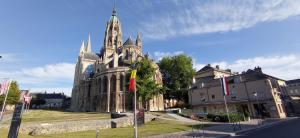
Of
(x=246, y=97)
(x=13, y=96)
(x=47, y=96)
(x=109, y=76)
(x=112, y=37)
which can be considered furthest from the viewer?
(x=47, y=96)

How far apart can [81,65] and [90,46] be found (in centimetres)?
2028

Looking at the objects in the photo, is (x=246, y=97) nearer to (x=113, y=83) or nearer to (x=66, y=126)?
(x=66, y=126)

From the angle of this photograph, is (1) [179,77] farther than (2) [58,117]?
Yes

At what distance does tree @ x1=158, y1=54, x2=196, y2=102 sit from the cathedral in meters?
4.28

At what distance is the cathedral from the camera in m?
60.3

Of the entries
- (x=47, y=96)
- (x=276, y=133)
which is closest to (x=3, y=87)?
(x=276, y=133)

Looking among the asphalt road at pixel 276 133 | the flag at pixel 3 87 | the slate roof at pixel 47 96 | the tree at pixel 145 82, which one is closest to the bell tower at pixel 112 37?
the tree at pixel 145 82

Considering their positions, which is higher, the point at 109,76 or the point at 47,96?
the point at 109,76

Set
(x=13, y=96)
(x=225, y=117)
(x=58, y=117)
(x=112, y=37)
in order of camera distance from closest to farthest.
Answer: (x=225, y=117), (x=58, y=117), (x=13, y=96), (x=112, y=37)

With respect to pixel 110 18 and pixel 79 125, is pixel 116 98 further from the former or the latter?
pixel 110 18

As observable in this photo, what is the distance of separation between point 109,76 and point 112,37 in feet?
111

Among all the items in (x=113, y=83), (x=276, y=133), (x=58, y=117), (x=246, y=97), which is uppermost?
(x=113, y=83)

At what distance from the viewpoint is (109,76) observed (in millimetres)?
62500

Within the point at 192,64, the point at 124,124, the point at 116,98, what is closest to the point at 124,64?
the point at 116,98
